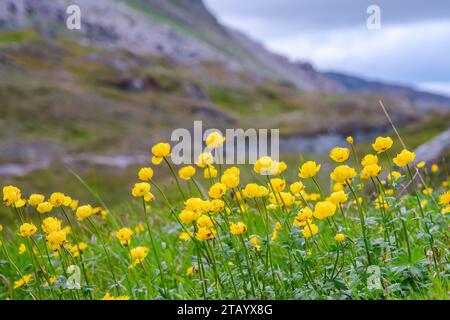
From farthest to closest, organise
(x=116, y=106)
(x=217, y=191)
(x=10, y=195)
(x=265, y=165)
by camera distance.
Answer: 1. (x=116, y=106)
2. (x=10, y=195)
3. (x=265, y=165)
4. (x=217, y=191)

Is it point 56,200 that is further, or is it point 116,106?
point 116,106

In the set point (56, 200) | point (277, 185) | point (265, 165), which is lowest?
point (56, 200)

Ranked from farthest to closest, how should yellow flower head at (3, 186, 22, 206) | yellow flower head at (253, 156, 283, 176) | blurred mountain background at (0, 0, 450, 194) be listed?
blurred mountain background at (0, 0, 450, 194) < yellow flower head at (3, 186, 22, 206) < yellow flower head at (253, 156, 283, 176)

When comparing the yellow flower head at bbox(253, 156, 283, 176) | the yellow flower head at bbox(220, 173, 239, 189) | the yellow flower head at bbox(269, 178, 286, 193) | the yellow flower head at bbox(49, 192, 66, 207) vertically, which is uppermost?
the yellow flower head at bbox(253, 156, 283, 176)

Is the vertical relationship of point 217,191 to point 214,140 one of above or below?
below

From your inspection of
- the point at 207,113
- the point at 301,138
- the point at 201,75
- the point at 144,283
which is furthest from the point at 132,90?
the point at 144,283

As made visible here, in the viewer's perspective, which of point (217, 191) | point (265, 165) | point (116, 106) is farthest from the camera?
point (116, 106)

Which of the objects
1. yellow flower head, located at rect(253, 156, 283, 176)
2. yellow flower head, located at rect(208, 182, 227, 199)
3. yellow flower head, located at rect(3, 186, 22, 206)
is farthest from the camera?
yellow flower head, located at rect(3, 186, 22, 206)

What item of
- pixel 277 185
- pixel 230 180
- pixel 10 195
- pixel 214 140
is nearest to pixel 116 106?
pixel 10 195

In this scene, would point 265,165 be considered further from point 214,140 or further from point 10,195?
point 10,195

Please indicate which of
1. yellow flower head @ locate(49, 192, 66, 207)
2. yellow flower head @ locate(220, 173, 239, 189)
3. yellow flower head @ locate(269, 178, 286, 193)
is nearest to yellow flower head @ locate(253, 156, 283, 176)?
yellow flower head @ locate(269, 178, 286, 193)

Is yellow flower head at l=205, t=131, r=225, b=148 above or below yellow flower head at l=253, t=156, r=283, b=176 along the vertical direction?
above

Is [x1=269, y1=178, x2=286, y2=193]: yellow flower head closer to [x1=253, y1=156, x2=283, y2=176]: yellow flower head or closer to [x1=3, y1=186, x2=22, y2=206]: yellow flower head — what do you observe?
[x1=253, y1=156, x2=283, y2=176]: yellow flower head

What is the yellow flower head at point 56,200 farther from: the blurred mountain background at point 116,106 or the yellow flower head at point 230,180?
the blurred mountain background at point 116,106
